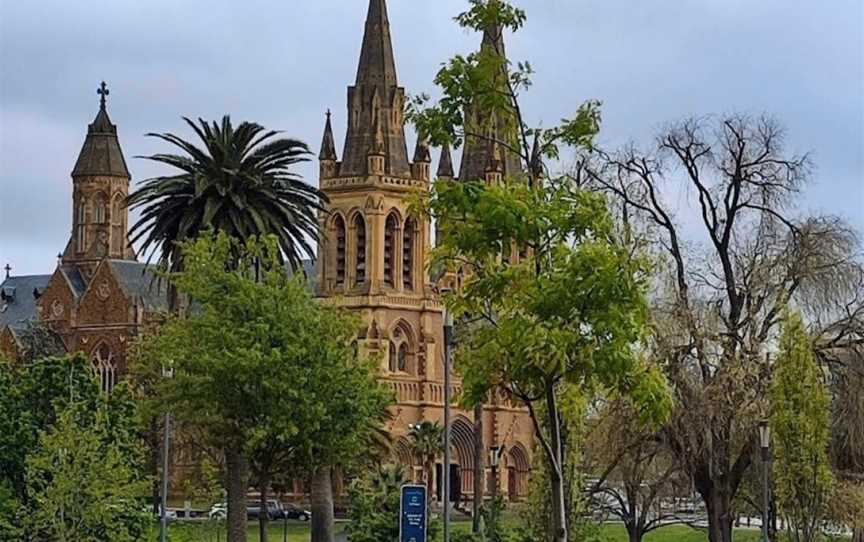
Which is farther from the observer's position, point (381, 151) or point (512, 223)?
point (381, 151)

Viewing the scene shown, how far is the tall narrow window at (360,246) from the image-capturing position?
455ft

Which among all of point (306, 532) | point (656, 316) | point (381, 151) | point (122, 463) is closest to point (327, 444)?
point (122, 463)

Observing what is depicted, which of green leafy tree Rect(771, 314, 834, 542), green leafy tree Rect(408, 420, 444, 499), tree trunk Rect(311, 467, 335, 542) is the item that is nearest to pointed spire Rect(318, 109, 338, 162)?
green leafy tree Rect(408, 420, 444, 499)

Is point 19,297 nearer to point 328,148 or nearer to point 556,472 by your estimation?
point 328,148

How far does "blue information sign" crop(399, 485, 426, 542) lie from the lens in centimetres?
3347

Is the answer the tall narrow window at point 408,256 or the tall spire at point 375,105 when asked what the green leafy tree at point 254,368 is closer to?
the tall spire at point 375,105

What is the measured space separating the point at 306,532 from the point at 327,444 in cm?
5027

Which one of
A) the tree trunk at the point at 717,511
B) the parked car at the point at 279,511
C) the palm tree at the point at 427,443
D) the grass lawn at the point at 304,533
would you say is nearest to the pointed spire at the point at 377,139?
the palm tree at the point at 427,443

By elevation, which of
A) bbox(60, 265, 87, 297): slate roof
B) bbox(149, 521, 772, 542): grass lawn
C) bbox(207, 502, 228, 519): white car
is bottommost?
bbox(149, 521, 772, 542): grass lawn

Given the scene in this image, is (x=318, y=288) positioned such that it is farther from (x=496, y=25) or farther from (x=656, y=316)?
(x=496, y=25)

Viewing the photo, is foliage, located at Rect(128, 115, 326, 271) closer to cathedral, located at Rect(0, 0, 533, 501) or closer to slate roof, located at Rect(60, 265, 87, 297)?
cathedral, located at Rect(0, 0, 533, 501)

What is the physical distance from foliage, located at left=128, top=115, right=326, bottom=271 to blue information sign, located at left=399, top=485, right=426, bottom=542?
64.5 feet

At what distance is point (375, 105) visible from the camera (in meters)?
136

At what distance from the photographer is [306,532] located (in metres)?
102
